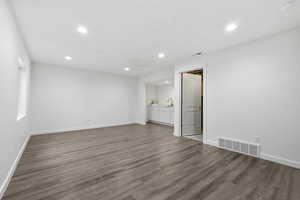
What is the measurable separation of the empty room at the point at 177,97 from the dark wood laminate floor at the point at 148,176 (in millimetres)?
18

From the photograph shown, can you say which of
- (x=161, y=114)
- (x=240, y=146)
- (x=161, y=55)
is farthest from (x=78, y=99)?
(x=240, y=146)

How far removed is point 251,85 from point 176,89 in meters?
2.10

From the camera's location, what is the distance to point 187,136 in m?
4.49

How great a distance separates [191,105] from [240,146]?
78.6 inches

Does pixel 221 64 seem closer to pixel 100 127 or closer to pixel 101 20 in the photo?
pixel 101 20

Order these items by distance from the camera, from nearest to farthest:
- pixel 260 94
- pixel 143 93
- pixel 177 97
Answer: pixel 260 94 → pixel 177 97 → pixel 143 93

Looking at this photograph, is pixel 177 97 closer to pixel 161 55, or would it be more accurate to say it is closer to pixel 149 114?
pixel 161 55

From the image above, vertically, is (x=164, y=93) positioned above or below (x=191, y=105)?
above

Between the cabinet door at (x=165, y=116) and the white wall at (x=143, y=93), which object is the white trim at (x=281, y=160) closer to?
the white wall at (x=143, y=93)

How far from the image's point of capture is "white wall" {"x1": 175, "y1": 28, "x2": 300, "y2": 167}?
2.43 metres

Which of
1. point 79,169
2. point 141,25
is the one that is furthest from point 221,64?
point 79,169

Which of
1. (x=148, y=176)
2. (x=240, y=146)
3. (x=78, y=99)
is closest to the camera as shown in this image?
(x=148, y=176)

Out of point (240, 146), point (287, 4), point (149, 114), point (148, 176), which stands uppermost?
point (287, 4)

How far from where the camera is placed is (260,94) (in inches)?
109
